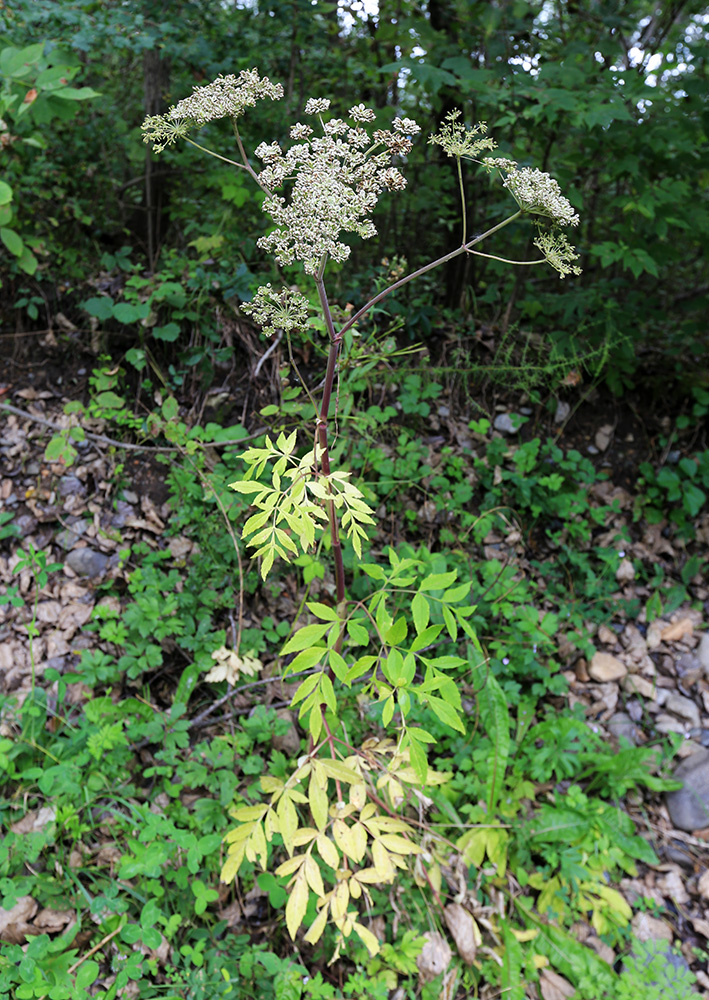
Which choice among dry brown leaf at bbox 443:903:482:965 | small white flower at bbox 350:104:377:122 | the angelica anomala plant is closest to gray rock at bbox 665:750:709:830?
dry brown leaf at bbox 443:903:482:965

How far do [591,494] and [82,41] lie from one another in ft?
11.6

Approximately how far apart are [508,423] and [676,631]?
4.92ft

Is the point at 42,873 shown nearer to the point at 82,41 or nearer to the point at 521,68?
the point at 82,41

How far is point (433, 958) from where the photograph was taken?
206 cm

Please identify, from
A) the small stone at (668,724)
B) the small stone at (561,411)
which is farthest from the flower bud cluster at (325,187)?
the small stone at (668,724)

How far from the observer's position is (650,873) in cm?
→ 262

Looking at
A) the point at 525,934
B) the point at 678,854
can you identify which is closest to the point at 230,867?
the point at 525,934

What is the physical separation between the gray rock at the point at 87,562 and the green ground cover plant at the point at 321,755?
19 centimetres

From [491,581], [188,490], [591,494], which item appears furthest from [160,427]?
[591,494]

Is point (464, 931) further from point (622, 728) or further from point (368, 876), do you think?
point (622, 728)

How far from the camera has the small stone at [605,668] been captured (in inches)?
122

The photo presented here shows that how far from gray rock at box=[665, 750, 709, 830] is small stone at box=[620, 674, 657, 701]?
33cm

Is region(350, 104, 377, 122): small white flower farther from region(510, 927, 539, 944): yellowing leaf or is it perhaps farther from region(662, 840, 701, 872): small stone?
region(662, 840, 701, 872): small stone

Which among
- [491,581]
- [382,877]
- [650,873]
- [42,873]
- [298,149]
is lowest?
[650,873]
